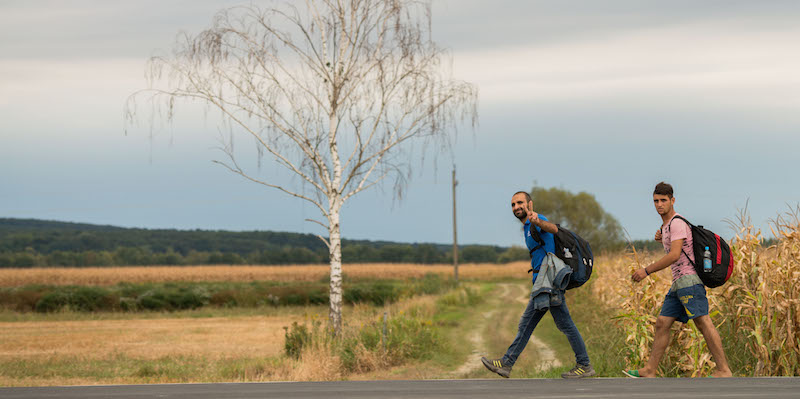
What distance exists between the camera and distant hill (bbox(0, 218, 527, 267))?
100 m

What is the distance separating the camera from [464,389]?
764 centimetres

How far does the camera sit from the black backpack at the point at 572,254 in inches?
325

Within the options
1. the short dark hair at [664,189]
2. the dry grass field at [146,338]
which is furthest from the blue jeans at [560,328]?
the dry grass field at [146,338]

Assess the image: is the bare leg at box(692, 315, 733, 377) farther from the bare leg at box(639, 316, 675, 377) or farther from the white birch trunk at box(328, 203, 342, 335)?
the white birch trunk at box(328, 203, 342, 335)

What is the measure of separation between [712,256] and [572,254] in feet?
4.75

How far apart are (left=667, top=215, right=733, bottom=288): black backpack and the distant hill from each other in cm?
8932

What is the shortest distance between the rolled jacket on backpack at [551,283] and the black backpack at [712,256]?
4.25 feet

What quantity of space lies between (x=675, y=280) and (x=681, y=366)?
2.20 meters

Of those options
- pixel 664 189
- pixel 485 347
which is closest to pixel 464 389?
pixel 664 189

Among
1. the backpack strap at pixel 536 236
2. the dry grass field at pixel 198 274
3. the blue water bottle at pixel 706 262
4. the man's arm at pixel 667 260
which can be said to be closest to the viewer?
the man's arm at pixel 667 260

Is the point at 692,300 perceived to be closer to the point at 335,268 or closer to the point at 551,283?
the point at 551,283

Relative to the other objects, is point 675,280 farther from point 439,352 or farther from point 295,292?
point 295,292

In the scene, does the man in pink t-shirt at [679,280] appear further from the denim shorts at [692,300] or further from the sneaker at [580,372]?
the sneaker at [580,372]

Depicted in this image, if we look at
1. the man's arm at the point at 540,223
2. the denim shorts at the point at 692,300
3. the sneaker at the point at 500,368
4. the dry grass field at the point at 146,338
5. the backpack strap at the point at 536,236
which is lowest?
the dry grass field at the point at 146,338
